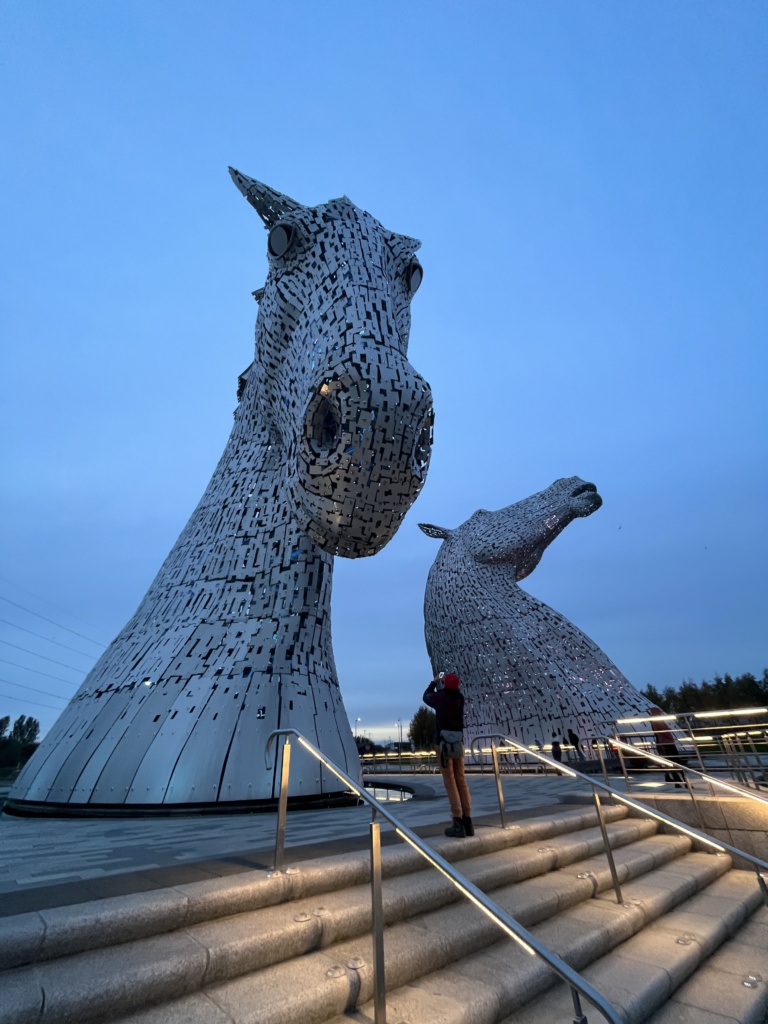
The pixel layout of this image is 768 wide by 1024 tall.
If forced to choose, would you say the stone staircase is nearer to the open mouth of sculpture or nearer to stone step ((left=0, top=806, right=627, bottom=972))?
stone step ((left=0, top=806, right=627, bottom=972))

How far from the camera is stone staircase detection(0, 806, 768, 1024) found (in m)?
1.63

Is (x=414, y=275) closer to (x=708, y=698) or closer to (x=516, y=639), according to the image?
(x=516, y=639)

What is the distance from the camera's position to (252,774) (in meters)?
4.86

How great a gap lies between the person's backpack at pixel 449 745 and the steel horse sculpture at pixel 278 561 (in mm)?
1832

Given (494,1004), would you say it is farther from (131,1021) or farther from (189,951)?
(131,1021)

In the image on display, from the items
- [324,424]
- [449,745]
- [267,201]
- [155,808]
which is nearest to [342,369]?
[324,424]

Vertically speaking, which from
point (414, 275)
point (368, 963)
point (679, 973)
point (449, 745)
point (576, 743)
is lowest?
point (679, 973)

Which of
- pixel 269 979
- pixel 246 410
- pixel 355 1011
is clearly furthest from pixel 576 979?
pixel 246 410

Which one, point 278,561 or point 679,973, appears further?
point 278,561

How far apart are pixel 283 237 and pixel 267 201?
76 centimetres

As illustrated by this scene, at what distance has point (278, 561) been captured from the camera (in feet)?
20.3

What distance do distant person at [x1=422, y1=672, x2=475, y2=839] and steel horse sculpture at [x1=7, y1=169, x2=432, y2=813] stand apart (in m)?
1.56

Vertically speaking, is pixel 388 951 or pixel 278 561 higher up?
pixel 278 561

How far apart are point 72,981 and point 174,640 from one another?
14.4 ft
